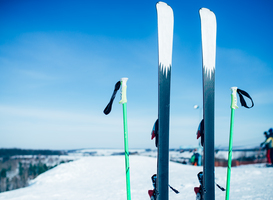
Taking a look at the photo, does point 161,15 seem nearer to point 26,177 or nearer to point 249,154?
point 249,154

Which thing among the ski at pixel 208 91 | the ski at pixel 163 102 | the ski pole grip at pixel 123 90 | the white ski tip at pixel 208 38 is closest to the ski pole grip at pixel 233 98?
the ski at pixel 208 91

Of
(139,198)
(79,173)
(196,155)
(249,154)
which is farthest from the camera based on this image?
(249,154)

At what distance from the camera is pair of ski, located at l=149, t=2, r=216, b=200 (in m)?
3.09

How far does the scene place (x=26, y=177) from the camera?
5794 cm

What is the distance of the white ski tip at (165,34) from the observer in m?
3.22

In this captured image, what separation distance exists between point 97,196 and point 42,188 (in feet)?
6.93

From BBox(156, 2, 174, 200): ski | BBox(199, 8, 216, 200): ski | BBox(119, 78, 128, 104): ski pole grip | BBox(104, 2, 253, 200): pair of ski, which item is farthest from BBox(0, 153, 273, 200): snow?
BBox(119, 78, 128, 104): ski pole grip

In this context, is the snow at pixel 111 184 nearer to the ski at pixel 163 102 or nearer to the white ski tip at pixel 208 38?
the ski at pixel 163 102

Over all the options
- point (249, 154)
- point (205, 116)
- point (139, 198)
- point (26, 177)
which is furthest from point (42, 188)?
point (26, 177)

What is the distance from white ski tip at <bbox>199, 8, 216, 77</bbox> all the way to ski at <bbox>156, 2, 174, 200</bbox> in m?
0.66

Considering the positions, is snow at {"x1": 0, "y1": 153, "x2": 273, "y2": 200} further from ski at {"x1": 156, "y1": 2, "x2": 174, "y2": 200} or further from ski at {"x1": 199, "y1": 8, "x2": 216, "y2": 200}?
ski at {"x1": 156, "y1": 2, "x2": 174, "y2": 200}

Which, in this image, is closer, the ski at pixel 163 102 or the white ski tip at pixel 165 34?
the ski at pixel 163 102

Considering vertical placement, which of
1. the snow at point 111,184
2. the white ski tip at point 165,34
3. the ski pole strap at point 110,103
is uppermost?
the white ski tip at point 165,34

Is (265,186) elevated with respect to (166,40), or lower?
lower
